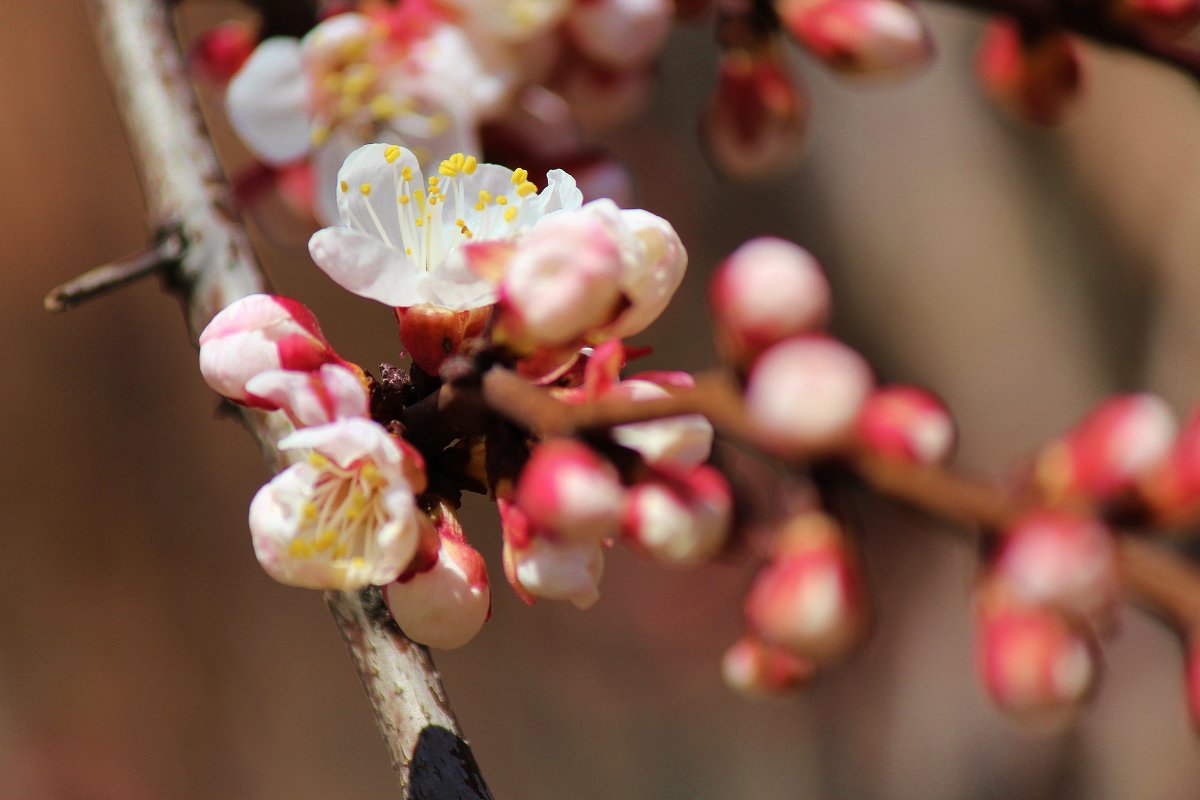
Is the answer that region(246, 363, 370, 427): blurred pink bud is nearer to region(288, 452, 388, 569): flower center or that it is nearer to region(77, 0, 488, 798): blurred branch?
region(288, 452, 388, 569): flower center

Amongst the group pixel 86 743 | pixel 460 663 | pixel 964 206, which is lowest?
pixel 460 663

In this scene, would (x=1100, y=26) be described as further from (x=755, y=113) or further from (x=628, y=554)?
(x=628, y=554)

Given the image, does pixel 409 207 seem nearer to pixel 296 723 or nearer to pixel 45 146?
pixel 45 146

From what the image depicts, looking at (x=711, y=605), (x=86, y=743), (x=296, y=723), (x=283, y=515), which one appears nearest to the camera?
(x=283, y=515)

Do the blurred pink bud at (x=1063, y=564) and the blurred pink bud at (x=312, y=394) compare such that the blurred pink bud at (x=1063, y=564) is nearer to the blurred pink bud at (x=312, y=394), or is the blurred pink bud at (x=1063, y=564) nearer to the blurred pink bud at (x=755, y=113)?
the blurred pink bud at (x=312, y=394)

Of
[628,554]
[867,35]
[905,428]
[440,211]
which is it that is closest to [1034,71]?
[867,35]

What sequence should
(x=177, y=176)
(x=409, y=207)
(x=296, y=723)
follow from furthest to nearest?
1. (x=296, y=723)
2. (x=177, y=176)
3. (x=409, y=207)

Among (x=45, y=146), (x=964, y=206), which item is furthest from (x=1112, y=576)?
(x=45, y=146)

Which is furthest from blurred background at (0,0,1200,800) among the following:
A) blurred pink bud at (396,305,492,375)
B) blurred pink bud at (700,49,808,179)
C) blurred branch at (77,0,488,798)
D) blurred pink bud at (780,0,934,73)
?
blurred pink bud at (396,305,492,375)
